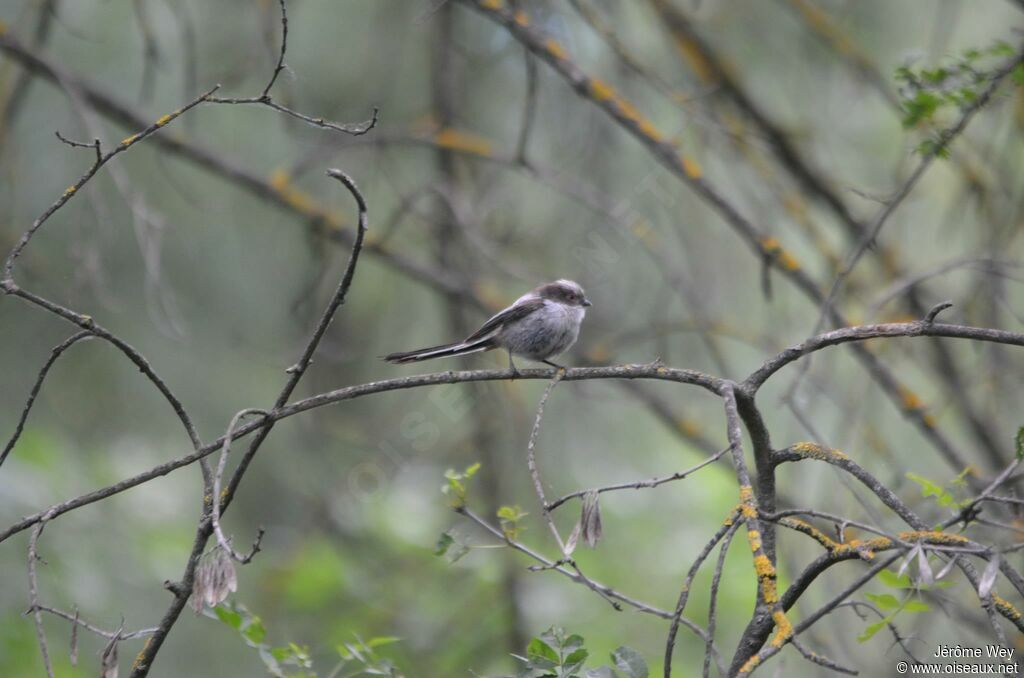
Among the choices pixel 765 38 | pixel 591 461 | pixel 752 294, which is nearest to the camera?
pixel 765 38

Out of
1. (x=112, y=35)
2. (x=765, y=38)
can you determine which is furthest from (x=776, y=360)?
(x=112, y=35)

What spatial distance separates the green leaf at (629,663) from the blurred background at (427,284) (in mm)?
2605

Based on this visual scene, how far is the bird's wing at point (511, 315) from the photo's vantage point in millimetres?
4137

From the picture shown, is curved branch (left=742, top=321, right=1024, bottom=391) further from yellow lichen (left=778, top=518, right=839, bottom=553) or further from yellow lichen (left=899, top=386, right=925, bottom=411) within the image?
yellow lichen (left=899, top=386, right=925, bottom=411)

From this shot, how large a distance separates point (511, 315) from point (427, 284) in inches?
39.5

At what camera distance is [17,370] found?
592 cm

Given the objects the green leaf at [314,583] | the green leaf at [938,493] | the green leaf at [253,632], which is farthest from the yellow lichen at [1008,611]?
the green leaf at [314,583]

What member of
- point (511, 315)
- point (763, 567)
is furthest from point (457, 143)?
point (763, 567)

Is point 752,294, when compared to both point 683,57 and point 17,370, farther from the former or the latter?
point 17,370

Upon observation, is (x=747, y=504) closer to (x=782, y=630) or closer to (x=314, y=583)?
(x=782, y=630)

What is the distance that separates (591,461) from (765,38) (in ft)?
10.2

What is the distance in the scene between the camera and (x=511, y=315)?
4.28 m

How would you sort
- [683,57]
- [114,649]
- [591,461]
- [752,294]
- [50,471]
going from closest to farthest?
[114,649], [683,57], [50,471], [591,461], [752,294]

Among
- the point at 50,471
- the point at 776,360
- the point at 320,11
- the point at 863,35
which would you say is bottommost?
the point at 776,360
